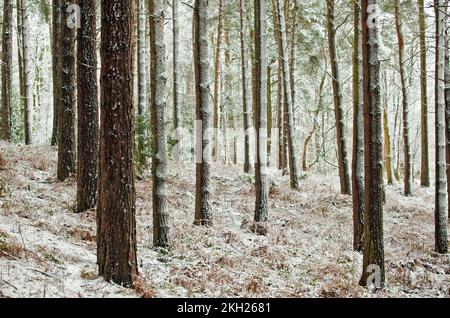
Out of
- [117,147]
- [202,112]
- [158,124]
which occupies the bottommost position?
[117,147]

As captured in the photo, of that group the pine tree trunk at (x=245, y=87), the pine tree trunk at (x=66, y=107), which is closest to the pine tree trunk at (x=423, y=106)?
the pine tree trunk at (x=245, y=87)

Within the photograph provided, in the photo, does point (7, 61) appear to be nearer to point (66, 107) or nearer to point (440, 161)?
point (66, 107)

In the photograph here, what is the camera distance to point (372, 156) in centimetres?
723

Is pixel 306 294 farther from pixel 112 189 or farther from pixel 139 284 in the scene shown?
pixel 112 189

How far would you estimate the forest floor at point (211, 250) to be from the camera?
6.11 meters

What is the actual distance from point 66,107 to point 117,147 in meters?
5.98

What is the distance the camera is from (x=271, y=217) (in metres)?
11.8

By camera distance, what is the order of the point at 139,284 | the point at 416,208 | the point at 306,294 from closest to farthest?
the point at 139,284, the point at 306,294, the point at 416,208

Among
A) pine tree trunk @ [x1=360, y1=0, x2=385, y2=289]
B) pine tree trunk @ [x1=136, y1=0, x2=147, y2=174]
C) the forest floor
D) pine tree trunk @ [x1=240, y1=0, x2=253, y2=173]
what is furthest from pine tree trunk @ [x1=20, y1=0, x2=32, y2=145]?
pine tree trunk @ [x1=360, y1=0, x2=385, y2=289]

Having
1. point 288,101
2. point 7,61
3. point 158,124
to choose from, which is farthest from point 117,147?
point 7,61

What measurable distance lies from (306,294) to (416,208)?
10092mm

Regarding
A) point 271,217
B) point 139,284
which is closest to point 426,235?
point 271,217
